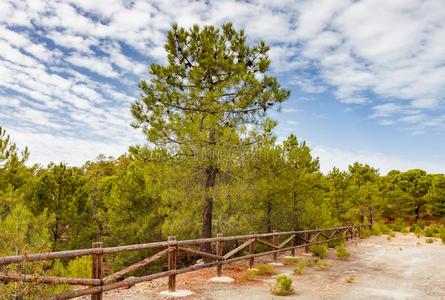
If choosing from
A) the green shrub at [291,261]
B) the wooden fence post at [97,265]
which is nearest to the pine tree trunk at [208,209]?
the green shrub at [291,261]

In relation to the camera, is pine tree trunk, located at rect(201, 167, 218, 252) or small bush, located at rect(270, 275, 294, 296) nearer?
small bush, located at rect(270, 275, 294, 296)

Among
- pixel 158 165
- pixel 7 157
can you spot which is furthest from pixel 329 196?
pixel 7 157

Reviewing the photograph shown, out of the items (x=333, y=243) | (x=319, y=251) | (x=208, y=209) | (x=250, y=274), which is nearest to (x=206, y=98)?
(x=208, y=209)

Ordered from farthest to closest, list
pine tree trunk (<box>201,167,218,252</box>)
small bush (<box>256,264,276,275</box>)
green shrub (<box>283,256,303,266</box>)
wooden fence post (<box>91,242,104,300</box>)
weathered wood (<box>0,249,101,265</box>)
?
green shrub (<box>283,256,303,266</box>) → pine tree trunk (<box>201,167,218,252</box>) → small bush (<box>256,264,276,275</box>) → wooden fence post (<box>91,242,104,300</box>) → weathered wood (<box>0,249,101,265</box>)

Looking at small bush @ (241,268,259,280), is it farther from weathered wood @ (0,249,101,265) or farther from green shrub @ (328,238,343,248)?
green shrub @ (328,238,343,248)

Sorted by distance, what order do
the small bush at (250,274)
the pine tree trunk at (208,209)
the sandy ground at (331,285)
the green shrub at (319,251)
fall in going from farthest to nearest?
the green shrub at (319,251)
the pine tree trunk at (208,209)
the small bush at (250,274)
the sandy ground at (331,285)

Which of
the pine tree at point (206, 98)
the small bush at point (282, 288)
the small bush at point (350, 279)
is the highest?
the pine tree at point (206, 98)

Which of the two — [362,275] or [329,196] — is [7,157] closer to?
[362,275]

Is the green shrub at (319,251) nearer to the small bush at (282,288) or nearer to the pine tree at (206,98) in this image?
the pine tree at (206,98)

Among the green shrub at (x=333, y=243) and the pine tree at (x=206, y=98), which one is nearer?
the pine tree at (x=206, y=98)

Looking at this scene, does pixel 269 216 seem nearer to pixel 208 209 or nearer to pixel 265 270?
pixel 208 209

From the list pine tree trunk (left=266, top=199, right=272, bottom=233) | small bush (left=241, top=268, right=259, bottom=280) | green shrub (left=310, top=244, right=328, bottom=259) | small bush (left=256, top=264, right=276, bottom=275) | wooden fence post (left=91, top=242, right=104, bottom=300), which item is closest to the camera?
wooden fence post (left=91, top=242, right=104, bottom=300)

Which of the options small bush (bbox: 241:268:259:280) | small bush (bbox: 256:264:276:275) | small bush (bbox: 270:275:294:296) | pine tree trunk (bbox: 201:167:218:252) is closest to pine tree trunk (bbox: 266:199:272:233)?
pine tree trunk (bbox: 201:167:218:252)

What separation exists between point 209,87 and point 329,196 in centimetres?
1886
